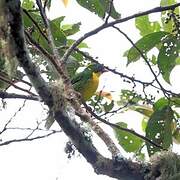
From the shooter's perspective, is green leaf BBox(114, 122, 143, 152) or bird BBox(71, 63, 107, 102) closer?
green leaf BBox(114, 122, 143, 152)

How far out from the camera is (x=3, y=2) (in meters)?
1.05

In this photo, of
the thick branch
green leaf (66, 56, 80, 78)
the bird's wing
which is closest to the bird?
the bird's wing

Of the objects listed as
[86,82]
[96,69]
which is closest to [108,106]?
[86,82]

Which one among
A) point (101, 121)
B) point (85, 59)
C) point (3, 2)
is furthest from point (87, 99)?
point (3, 2)

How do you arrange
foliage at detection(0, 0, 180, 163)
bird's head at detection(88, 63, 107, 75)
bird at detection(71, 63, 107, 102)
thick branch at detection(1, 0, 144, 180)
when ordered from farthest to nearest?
bird's head at detection(88, 63, 107, 75) → bird at detection(71, 63, 107, 102) → foliage at detection(0, 0, 180, 163) → thick branch at detection(1, 0, 144, 180)

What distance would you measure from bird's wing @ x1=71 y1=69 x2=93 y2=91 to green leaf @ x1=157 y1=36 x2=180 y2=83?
45cm

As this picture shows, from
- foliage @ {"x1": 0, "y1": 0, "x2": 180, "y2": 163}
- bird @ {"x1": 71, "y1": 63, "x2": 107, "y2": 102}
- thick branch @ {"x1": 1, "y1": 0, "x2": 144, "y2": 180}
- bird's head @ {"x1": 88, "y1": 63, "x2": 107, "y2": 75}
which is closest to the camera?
thick branch @ {"x1": 1, "y1": 0, "x2": 144, "y2": 180}

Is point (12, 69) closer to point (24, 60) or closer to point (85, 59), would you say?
point (24, 60)

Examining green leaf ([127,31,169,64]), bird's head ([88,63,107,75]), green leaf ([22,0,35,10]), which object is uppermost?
green leaf ([22,0,35,10])

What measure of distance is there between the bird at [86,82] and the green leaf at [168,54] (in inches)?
→ 12.0

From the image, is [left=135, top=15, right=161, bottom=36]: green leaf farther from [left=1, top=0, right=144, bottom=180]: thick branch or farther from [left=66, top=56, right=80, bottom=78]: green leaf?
[left=1, top=0, right=144, bottom=180]: thick branch

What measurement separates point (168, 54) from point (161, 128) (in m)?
0.28

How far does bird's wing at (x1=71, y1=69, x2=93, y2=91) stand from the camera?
2076 millimetres

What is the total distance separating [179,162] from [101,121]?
1.08 feet
